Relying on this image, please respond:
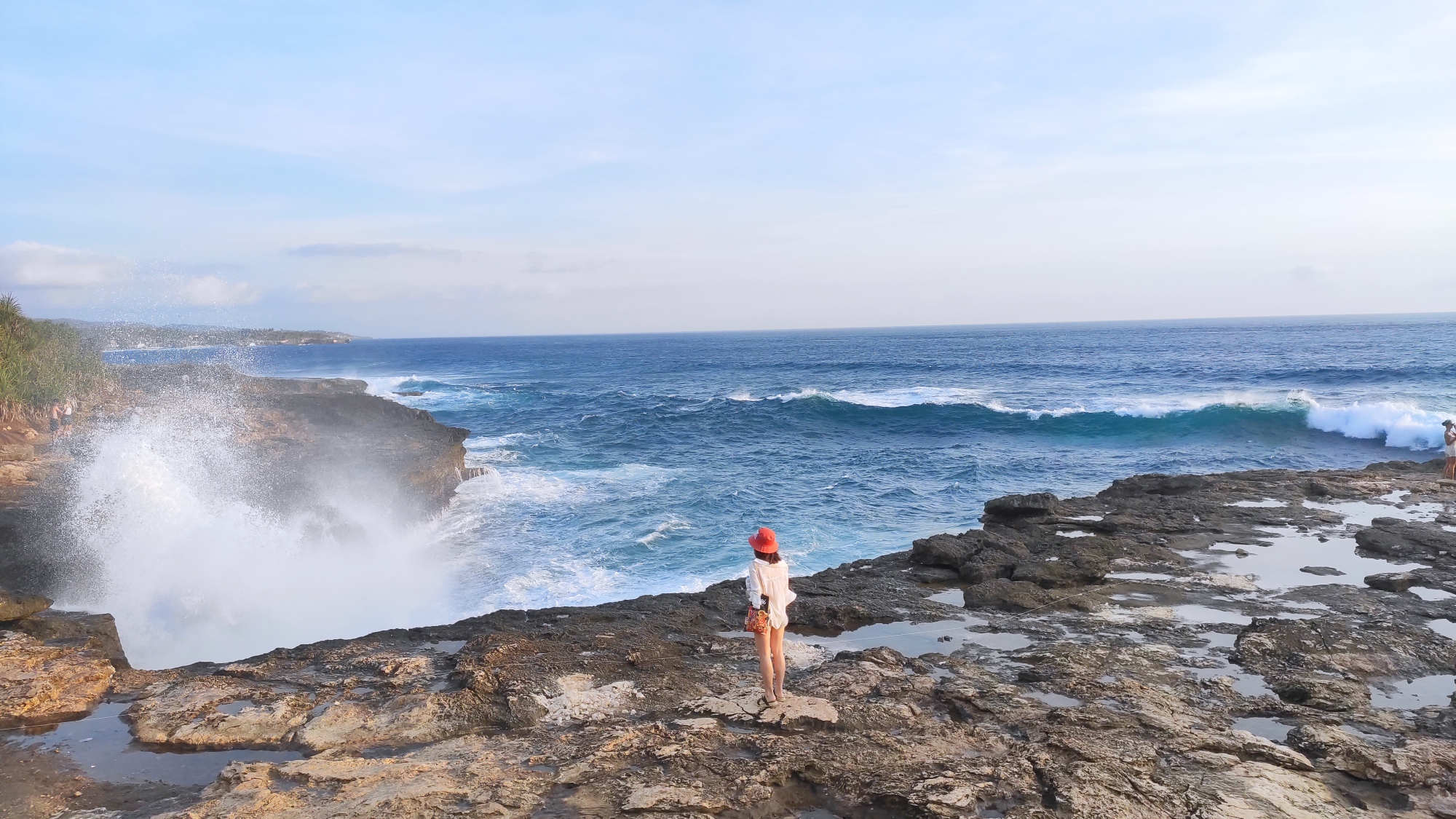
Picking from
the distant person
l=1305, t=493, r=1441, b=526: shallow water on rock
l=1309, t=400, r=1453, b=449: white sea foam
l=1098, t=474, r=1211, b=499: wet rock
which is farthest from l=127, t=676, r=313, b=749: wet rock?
l=1309, t=400, r=1453, b=449: white sea foam

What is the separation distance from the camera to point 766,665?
6215 mm

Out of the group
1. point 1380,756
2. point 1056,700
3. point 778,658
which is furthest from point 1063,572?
point 778,658

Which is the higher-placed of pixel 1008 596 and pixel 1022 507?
pixel 1022 507

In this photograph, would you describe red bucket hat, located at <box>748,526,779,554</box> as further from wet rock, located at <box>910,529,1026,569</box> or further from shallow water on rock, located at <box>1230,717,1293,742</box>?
wet rock, located at <box>910,529,1026,569</box>

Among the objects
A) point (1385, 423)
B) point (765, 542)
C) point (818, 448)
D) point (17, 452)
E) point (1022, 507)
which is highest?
point (765, 542)

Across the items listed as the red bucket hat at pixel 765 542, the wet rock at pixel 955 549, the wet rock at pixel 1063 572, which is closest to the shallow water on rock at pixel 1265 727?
the red bucket hat at pixel 765 542

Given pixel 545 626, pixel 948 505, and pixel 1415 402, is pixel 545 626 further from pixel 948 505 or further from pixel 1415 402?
pixel 1415 402

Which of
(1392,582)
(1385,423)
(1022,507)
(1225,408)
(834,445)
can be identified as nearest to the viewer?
(1392,582)

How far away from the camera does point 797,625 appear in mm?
8859

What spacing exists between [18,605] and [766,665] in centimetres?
820

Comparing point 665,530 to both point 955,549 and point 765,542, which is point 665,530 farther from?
point 765,542

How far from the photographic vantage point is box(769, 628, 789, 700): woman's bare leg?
6332 mm

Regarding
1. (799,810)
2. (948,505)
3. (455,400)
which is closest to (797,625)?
(799,810)

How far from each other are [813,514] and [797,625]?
925cm
